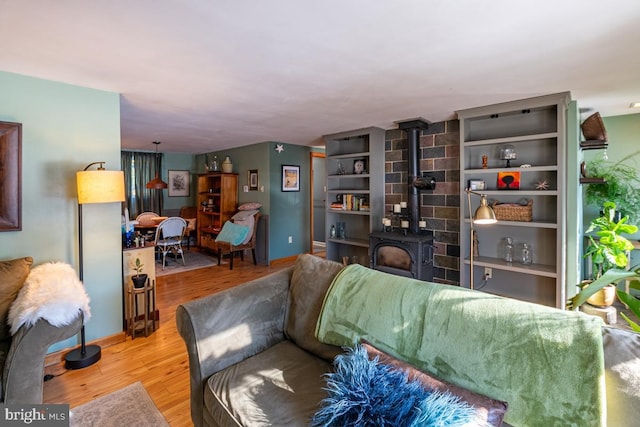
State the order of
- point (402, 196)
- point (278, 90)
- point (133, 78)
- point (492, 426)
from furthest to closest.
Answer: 1. point (402, 196)
2. point (278, 90)
3. point (133, 78)
4. point (492, 426)

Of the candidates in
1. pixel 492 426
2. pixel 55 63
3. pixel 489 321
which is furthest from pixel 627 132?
pixel 55 63

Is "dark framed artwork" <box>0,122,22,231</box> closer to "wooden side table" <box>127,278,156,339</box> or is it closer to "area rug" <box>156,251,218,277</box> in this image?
"wooden side table" <box>127,278,156,339</box>

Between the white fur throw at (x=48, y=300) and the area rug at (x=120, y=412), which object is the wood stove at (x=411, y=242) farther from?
the white fur throw at (x=48, y=300)

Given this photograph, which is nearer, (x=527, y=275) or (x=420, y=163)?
(x=527, y=275)

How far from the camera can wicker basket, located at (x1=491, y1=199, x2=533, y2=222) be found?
3174mm

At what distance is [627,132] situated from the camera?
3.66m

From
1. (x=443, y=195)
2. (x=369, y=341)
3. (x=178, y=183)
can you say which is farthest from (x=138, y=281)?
(x=178, y=183)

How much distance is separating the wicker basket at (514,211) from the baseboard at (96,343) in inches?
153

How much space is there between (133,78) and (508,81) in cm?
294

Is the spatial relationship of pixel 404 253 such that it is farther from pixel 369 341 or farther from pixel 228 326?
pixel 228 326

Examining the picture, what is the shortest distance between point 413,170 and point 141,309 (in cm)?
332

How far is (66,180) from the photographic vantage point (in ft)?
8.27

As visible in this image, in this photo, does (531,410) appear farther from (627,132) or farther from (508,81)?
(627,132)

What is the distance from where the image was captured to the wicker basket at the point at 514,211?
3.17m
